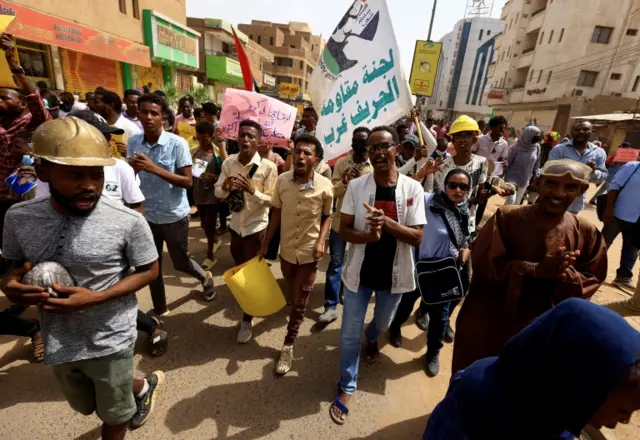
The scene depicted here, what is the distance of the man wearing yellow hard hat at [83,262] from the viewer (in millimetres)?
1377

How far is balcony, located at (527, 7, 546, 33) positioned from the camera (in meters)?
32.7

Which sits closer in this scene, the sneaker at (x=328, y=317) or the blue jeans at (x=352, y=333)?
the blue jeans at (x=352, y=333)

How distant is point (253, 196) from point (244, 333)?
1.37 m

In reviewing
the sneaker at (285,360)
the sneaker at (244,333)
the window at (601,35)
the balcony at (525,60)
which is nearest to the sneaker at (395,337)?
the sneaker at (285,360)

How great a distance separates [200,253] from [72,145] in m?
4.01

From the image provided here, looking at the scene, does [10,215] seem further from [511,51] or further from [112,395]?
[511,51]

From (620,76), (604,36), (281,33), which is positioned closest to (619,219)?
(620,76)

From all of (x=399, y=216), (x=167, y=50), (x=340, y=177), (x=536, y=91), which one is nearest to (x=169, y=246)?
(x=340, y=177)

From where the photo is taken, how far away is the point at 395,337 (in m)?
3.41

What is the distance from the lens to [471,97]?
77688 millimetres

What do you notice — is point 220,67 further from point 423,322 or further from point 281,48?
point 423,322

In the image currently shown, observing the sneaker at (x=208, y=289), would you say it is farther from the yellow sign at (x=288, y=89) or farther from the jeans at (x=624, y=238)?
the yellow sign at (x=288, y=89)

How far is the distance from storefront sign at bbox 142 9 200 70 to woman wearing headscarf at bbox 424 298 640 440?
21836 millimetres

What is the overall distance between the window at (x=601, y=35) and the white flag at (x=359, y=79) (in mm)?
36230
